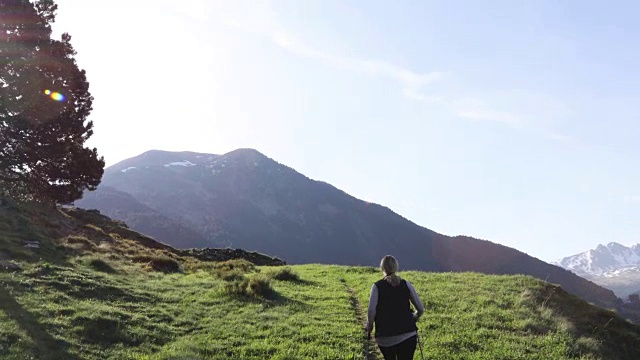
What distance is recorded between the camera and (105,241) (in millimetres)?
39438

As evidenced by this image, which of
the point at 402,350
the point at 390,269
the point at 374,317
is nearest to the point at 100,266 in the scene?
the point at 374,317

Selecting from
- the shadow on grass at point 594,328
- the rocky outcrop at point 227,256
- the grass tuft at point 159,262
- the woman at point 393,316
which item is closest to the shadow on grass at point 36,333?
the woman at point 393,316

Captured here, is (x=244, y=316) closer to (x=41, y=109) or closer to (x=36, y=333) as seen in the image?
(x=36, y=333)

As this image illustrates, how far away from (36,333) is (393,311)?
35.4 ft

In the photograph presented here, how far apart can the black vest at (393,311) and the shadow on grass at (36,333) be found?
8.57 m

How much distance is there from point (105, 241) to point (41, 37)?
69.7 feet

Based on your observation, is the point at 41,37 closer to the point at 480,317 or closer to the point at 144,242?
the point at 480,317

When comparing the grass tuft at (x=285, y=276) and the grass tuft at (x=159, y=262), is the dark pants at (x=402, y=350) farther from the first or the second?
the grass tuft at (x=159, y=262)

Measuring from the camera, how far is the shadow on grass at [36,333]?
12.2 m

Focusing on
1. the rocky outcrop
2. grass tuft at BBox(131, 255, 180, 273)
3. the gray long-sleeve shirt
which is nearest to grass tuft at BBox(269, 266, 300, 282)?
grass tuft at BBox(131, 255, 180, 273)

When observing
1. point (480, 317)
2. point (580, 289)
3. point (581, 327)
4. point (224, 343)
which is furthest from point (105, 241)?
point (580, 289)

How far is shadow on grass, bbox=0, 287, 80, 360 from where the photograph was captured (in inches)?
479

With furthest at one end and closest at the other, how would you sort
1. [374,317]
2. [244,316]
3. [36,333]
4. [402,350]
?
[244,316], [36,333], [374,317], [402,350]

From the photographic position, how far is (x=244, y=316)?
1861 centimetres
